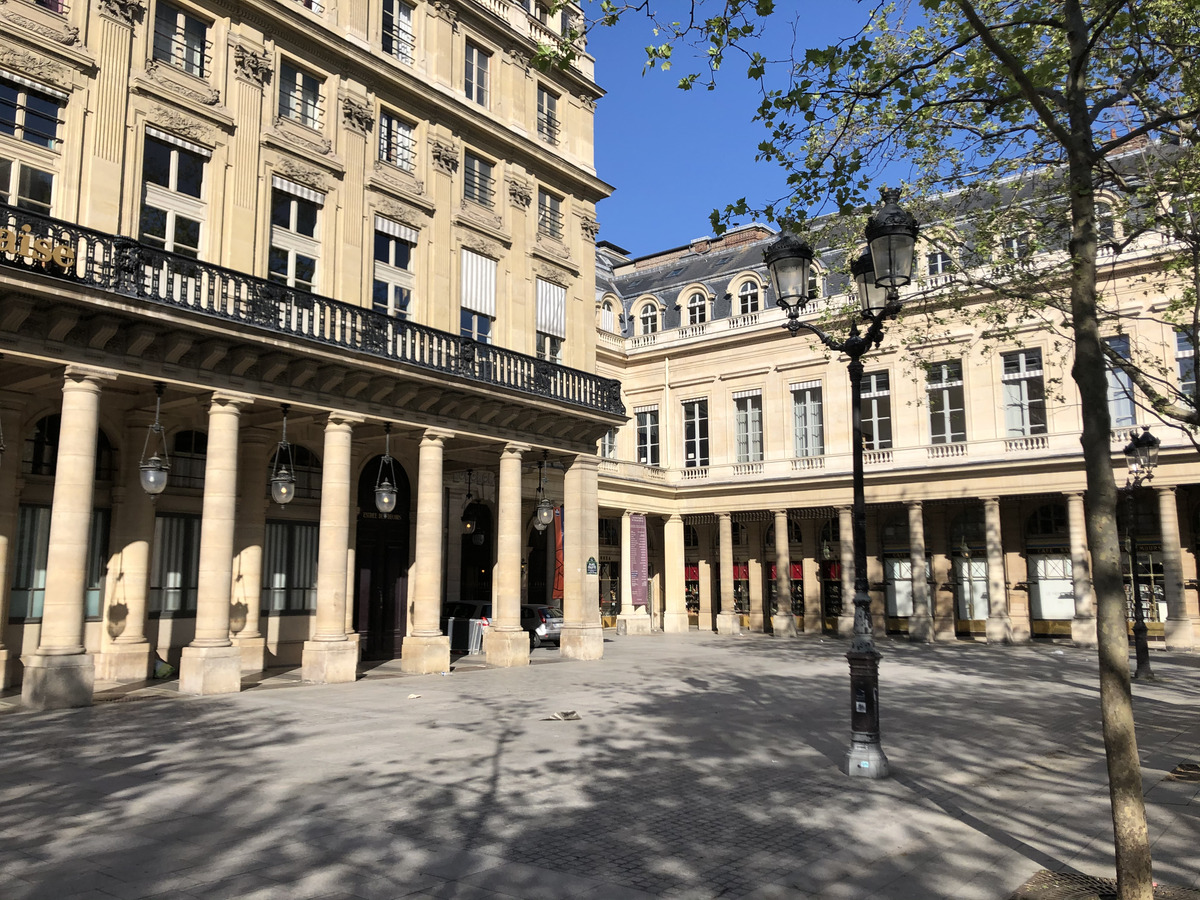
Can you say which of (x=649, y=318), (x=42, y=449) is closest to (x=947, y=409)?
(x=649, y=318)

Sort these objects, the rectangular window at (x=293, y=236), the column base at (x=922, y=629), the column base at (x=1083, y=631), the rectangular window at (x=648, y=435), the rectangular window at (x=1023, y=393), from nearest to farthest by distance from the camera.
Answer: the rectangular window at (x=293, y=236) < the column base at (x=1083, y=631) < the rectangular window at (x=1023, y=393) < the column base at (x=922, y=629) < the rectangular window at (x=648, y=435)

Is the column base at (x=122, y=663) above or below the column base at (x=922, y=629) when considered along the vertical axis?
above

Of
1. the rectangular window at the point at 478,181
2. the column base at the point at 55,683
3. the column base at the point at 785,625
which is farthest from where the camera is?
the column base at the point at 785,625

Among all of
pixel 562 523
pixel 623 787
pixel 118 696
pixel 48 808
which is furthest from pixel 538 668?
pixel 48 808

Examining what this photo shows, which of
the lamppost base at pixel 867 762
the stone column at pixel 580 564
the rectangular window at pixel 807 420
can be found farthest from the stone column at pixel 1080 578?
the lamppost base at pixel 867 762

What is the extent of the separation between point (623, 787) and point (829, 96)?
6.94 meters

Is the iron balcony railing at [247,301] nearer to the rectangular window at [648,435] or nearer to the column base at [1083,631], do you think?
the rectangular window at [648,435]

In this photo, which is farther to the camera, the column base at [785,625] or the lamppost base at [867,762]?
the column base at [785,625]

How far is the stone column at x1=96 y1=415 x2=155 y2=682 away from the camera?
17.4m

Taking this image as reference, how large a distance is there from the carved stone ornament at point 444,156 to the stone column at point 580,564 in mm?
8332

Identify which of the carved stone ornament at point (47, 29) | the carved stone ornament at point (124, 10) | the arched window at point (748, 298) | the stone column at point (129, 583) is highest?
the arched window at point (748, 298)

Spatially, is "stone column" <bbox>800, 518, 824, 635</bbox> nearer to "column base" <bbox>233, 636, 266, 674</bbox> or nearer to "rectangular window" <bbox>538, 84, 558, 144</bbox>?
"rectangular window" <bbox>538, 84, 558, 144</bbox>

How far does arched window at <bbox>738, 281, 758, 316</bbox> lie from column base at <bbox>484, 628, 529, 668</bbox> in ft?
75.4

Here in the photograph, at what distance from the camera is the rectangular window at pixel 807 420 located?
37.9 meters
